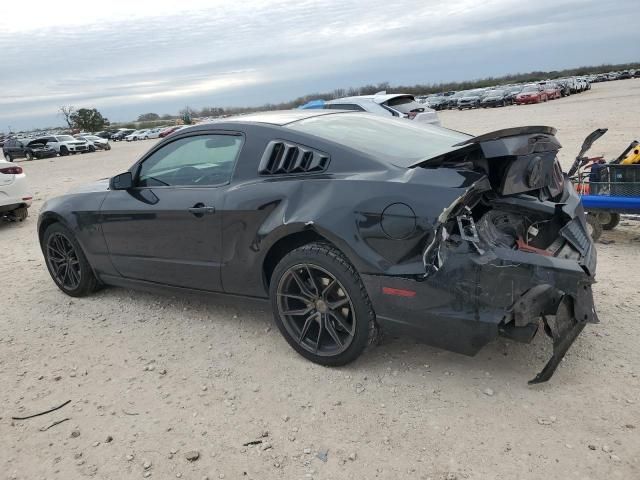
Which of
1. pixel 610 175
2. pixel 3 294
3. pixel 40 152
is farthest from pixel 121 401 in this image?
pixel 40 152

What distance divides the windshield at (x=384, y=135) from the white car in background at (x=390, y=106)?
25.5 feet

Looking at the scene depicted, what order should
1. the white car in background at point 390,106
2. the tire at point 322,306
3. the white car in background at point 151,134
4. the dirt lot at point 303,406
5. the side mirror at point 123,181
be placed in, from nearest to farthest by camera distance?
the dirt lot at point 303,406
the tire at point 322,306
the side mirror at point 123,181
the white car in background at point 390,106
the white car in background at point 151,134

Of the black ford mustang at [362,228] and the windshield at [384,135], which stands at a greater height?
the windshield at [384,135]

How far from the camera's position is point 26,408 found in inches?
129

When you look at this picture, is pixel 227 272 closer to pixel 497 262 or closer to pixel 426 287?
pixel 426 287

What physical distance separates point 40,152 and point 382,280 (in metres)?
36.4

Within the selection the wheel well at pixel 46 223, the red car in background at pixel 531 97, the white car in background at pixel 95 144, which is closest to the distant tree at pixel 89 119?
the white car in background at pixel 95 144

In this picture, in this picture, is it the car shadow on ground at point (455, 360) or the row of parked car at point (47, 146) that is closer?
the car shadow on ground at point (455, 360)

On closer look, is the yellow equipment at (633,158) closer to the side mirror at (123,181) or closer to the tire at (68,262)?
the side mirror at (123,181)

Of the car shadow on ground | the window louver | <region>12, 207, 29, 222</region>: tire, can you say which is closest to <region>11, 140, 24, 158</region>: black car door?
<region>12, 207, 29, 222</region>: tire

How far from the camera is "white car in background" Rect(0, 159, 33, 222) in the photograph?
8781 mm

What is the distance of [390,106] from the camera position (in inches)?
495

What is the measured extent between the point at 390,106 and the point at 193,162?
30.6 ft

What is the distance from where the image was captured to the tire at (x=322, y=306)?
10.1 feet
